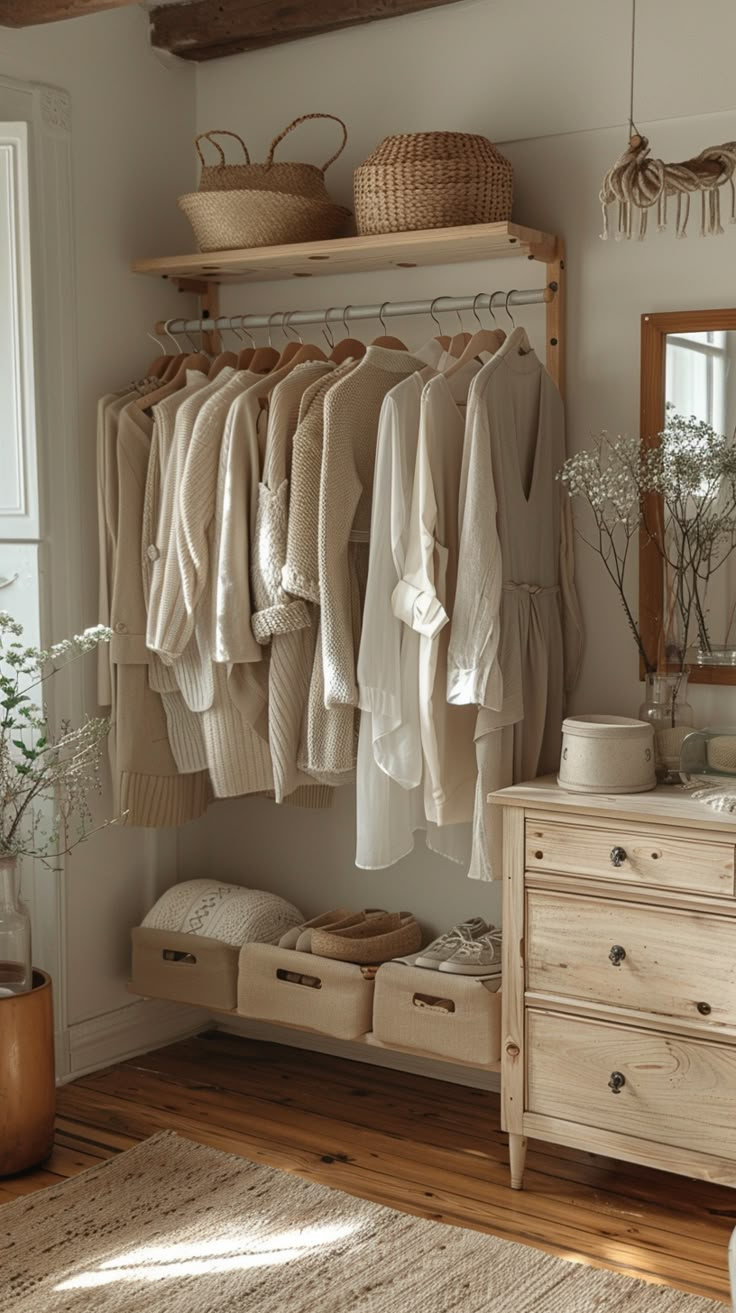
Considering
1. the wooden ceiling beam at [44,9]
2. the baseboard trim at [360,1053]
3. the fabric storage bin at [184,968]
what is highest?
the wooden ceiling beam at [44,9]

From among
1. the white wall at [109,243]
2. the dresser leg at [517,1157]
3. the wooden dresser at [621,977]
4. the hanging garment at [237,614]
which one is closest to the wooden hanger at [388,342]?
the hanging garment at [237,614]

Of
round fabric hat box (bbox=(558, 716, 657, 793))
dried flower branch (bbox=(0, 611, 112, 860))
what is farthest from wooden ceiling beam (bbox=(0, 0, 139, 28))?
round fabric hat box (bbox=(558, 716, 657, 793))

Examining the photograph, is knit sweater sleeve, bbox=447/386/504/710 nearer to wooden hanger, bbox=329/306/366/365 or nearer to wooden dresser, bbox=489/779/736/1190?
wooden dresser, bbox=489/779/736/1190

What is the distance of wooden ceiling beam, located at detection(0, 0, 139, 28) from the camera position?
10.1 ft

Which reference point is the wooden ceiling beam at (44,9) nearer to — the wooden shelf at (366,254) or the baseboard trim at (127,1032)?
the wooden shelf at (366,254)

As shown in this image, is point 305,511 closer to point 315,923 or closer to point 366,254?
point 366,254

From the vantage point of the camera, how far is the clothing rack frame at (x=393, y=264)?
126 inches

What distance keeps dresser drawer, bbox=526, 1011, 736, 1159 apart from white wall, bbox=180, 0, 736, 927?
67cm

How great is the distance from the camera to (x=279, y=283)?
3787 mm

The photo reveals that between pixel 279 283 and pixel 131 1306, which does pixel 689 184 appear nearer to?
pixel 279 283

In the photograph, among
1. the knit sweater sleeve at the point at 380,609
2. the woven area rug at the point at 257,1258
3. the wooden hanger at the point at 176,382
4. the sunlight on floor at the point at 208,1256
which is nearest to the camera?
the woven area rug at the point at 257,1258

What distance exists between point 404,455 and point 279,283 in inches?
37.7

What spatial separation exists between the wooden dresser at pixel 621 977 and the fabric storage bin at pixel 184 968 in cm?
87

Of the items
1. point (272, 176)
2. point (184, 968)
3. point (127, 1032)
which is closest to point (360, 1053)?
point (184, 968)
